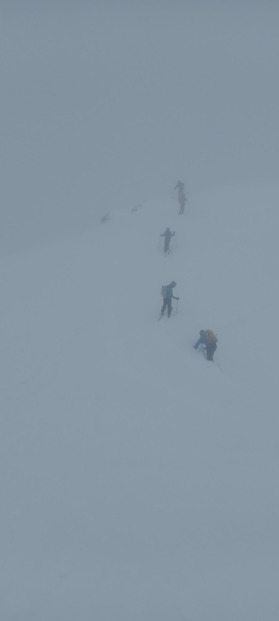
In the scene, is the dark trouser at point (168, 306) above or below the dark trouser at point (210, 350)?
above

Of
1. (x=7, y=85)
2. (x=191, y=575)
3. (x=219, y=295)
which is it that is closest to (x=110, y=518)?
(x=191, y=575)

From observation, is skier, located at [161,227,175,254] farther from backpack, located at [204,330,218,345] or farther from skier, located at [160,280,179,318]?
backpack, located at [204,330,218,345]

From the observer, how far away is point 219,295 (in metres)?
20.6

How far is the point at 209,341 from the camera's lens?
1627 centimetres

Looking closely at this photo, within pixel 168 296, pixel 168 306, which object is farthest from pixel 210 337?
pixel 168 306

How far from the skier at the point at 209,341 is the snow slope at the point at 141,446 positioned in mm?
354

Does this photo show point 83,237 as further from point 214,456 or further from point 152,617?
point 152,617

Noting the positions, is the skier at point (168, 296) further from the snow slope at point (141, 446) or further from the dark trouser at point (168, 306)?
the snow slope at point (141, 446)

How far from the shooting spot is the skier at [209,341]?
16281 millimetres

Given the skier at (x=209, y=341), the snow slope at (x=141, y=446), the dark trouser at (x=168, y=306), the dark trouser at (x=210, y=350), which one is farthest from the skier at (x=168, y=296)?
the dark trouser at (x=210, y=350)

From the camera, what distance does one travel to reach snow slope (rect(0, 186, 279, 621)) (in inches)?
423

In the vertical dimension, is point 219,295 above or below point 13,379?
above

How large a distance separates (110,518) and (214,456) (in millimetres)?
3025

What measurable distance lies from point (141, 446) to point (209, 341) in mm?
4151
